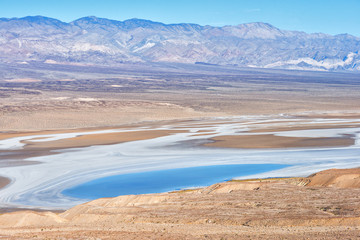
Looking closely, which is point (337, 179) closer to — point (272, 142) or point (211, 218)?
point (211, 218)

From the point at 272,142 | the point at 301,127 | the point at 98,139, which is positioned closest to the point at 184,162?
the point at 272,142

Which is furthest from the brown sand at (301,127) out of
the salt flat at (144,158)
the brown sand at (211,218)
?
the brown sand at (211,218)

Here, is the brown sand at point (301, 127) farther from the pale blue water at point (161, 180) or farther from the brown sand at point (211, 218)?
the brown sand at point (211, 218)

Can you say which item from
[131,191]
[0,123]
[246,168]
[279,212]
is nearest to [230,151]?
[246,168]

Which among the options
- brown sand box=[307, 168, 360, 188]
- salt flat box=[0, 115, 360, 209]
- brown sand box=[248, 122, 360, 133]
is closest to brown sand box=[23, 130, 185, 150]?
salt flat box=[0, 115, 360, 209]

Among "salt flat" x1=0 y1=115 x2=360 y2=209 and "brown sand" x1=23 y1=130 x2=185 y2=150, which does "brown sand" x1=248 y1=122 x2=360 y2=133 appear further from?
"brown sand" x1=23 y1=130 x2=185 y2=150

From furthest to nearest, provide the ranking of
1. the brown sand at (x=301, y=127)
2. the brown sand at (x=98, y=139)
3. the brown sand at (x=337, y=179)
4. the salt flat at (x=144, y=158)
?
the brown sand at (x=301, y=127), the brown sand at (x=98, y=139), the salt flat at (x=144, y=158), the brown sand at (x=337, y=179)
